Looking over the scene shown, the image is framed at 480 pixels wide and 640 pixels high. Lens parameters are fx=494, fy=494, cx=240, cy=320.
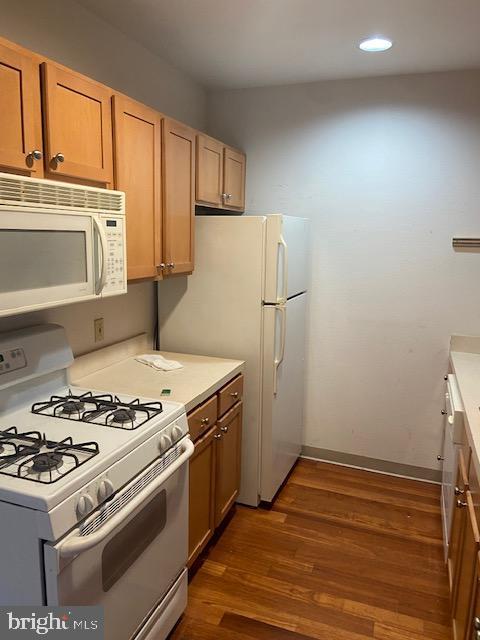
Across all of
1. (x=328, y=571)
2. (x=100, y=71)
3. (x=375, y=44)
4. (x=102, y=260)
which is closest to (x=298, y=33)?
(x=375, y=44)

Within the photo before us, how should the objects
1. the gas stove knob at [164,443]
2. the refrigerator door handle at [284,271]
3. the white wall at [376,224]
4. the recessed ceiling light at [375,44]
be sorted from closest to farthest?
the gas stove knob at [164,443]
the recessed ceiling light at [375,44]
the refrigerator door handle at [284,271]
the white wall at [376,224]

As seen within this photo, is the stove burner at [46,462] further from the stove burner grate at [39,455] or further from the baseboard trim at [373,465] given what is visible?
the baseboard trim at [373,465]

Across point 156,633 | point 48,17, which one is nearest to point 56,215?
point 48,17

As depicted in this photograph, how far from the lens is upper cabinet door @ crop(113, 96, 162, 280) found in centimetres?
197

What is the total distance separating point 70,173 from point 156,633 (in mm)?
1658

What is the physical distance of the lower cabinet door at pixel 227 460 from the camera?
8.04 feet

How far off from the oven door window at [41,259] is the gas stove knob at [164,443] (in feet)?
1.99

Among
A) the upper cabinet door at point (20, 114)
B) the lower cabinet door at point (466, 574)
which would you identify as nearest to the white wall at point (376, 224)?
the lower cabinet door at point (466, 574)

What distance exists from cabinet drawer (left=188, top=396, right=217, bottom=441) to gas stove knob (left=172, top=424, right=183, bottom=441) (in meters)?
0.23

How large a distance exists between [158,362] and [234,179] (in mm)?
1317

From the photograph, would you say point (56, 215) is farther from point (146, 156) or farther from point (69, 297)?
point (146, 156)

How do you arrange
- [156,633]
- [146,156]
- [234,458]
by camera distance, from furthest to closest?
1. [234,458]
2. [146,156]
3. [156,633]

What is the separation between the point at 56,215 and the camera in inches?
60.7

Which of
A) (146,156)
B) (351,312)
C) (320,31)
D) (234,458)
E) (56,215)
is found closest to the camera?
(56,215)
